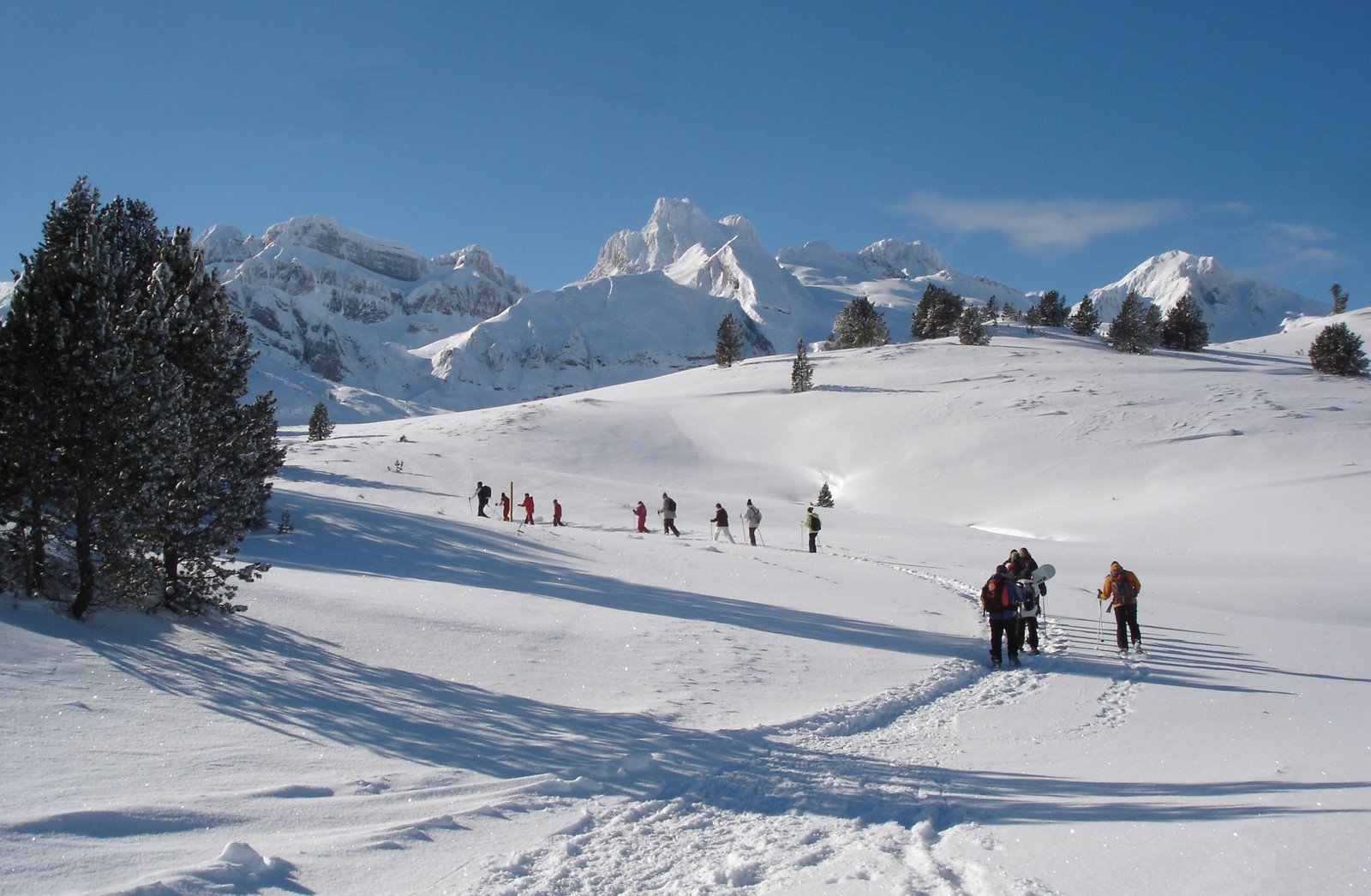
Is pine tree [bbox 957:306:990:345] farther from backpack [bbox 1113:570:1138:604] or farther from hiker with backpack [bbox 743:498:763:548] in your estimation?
backpack [bbox 1113:570:1138:604]

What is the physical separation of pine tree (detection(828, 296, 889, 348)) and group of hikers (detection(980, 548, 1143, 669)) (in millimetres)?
76575

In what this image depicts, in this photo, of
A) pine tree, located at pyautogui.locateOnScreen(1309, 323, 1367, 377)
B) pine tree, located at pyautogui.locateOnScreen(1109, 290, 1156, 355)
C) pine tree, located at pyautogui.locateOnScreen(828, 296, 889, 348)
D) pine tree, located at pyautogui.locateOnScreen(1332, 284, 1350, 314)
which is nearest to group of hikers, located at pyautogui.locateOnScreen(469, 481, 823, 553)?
pine tree, located at pyautogui.locateOnScreen(1309, 323, 1367, 377)

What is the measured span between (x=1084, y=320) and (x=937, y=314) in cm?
1710

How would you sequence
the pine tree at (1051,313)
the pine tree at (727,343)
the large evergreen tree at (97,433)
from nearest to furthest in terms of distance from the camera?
1. the large evergreen tree at (97,433)
2. the pine tree at (727,343)
3. the pine tree at (1051,313)

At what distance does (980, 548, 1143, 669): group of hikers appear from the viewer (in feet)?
36.5

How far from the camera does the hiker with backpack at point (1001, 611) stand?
1109 centimetres

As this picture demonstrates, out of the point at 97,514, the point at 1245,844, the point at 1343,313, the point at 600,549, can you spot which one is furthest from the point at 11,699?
the point at 1343,313

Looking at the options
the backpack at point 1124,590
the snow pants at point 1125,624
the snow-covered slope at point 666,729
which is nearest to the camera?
the snow-covered slope at point 666,729

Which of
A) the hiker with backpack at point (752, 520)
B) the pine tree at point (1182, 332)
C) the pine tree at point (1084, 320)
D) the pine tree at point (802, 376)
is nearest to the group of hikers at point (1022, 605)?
the hiker with backpack at point (752, 520)

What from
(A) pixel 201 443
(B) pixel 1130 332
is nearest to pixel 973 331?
(B) pixel 1130 332

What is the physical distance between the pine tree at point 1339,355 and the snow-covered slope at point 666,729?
50.1 m

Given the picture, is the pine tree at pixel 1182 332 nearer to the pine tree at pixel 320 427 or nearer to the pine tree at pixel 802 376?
the pine tree at pixel 802 376

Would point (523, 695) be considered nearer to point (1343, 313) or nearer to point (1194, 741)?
point (1194, 741)

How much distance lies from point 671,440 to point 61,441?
45.4 m
